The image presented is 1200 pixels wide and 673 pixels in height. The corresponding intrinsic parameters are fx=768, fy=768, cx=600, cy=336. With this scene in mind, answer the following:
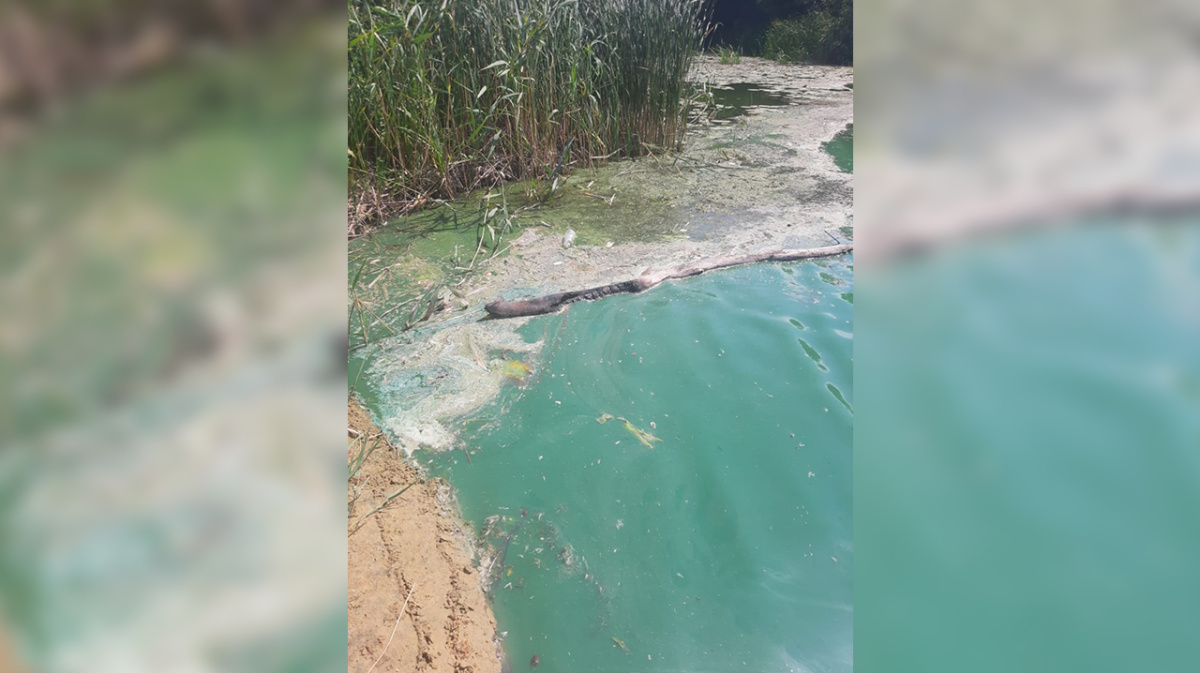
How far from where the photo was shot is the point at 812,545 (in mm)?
1458

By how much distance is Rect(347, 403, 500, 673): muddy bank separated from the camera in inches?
49.1

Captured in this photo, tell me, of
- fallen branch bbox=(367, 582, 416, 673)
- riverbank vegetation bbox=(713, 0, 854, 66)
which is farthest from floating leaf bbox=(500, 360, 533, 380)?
riverbank vegetation bbox=(713, 0, 854, 66)

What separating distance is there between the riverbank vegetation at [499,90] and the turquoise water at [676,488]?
1.33m

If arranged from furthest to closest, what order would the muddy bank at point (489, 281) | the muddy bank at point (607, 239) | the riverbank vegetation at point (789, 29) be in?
the riverbank vegetation at point (789, 29)
the muddy bank at point (607, 239)
the muddy bank at point (489, 281)

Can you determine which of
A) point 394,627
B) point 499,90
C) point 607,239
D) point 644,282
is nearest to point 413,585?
point 394,627

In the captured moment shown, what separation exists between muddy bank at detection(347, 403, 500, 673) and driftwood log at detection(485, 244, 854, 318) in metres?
0.81

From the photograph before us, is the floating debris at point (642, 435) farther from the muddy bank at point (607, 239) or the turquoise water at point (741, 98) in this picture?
the turquoise water at point (741, 98)

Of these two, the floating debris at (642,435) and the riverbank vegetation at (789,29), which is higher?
the riverbank vegetation at (789,29)

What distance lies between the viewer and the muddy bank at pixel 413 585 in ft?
4.09

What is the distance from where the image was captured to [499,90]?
140 inches
